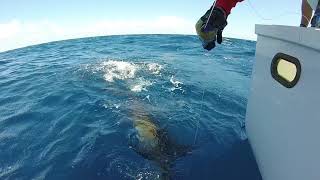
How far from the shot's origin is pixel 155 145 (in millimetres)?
4539

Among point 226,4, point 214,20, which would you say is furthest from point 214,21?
point 226,4

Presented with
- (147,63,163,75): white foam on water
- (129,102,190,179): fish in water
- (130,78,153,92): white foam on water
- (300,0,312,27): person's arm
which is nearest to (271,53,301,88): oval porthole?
(300,0,312,27): person's arm

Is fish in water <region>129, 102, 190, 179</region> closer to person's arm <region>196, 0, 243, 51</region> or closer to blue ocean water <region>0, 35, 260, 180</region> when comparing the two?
blue ocean water <region>0, 35, 260, 180</region>

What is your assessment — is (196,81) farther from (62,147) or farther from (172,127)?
(62,147)

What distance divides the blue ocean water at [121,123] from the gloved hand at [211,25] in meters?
1.83

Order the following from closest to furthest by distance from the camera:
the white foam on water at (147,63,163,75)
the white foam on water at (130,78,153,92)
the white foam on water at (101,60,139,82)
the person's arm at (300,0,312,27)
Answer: the person's arm at (300,0,312,27) < the white foam on water at (130,78,153,92) < the white foam on water at (101,60,139,82) < the white foam on water at (147,63,163,75)

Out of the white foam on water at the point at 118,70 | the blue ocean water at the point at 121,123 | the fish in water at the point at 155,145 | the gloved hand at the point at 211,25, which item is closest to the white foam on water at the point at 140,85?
the blue ocean water at the point at 121,123

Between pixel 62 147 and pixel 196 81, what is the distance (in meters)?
4.25

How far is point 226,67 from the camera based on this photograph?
1060 cm

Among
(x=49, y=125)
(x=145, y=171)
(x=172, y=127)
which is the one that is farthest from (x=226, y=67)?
(x=145, y=171)

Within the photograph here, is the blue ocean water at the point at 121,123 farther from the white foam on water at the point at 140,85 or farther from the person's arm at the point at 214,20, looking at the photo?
the person's arm at the point at 214,20

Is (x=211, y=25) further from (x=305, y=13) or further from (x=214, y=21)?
(x=305, y=13)

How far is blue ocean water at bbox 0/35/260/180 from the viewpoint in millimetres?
4191

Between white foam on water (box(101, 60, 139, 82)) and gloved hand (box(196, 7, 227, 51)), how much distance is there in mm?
5517
